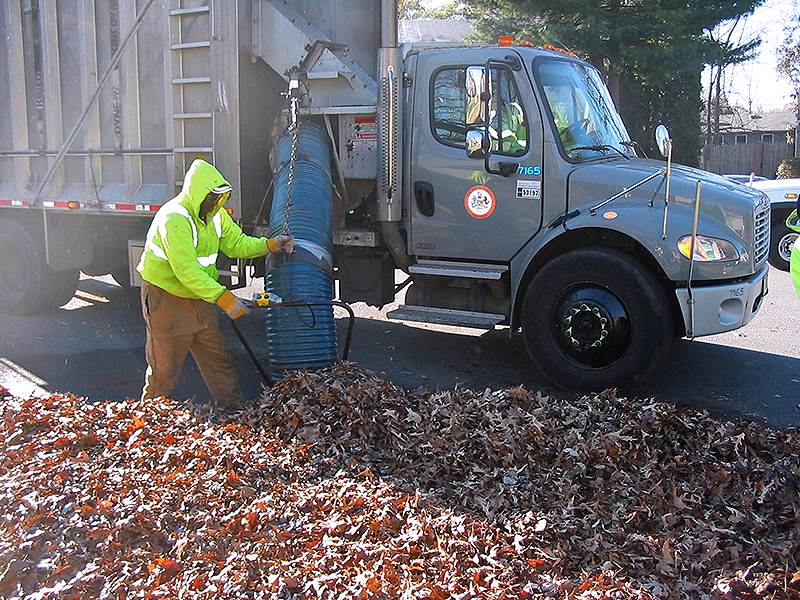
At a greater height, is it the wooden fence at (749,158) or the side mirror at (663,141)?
the wooden fence at (749,158)

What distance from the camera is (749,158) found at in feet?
84.8

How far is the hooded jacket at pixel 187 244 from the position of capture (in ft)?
17.0

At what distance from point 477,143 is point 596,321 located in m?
1.67

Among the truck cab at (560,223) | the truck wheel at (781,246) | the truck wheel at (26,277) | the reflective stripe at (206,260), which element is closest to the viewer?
the reflective stripe at (206,260)

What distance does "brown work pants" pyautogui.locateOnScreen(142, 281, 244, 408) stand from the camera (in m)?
5.40

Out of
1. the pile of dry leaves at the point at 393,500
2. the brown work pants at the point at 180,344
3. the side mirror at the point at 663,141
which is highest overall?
the side mirror at the point at 663,141

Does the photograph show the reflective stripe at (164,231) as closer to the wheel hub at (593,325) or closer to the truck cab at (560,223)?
the truck cab at (560,223)

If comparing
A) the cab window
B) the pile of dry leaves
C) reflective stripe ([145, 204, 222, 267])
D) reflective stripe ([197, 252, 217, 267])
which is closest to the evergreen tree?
the cab window

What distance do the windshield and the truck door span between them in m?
0.20

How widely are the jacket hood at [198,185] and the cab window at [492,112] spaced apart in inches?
84.5

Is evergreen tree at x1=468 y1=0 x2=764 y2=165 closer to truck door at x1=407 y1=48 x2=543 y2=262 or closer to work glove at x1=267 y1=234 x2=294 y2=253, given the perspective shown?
truck door at x1=407 y1=48 x2=543 y2=262

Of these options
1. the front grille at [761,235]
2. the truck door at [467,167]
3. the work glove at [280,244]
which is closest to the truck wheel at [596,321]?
the truck door at [467,167]

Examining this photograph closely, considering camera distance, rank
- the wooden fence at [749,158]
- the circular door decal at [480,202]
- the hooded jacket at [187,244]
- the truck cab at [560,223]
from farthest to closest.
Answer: the wooden fence at [749,158] < the circular door decal at [480,202] < the truck cab at [560,223] < the hooded jacket at [187,244]

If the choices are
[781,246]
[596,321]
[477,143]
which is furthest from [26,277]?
[781,246]
